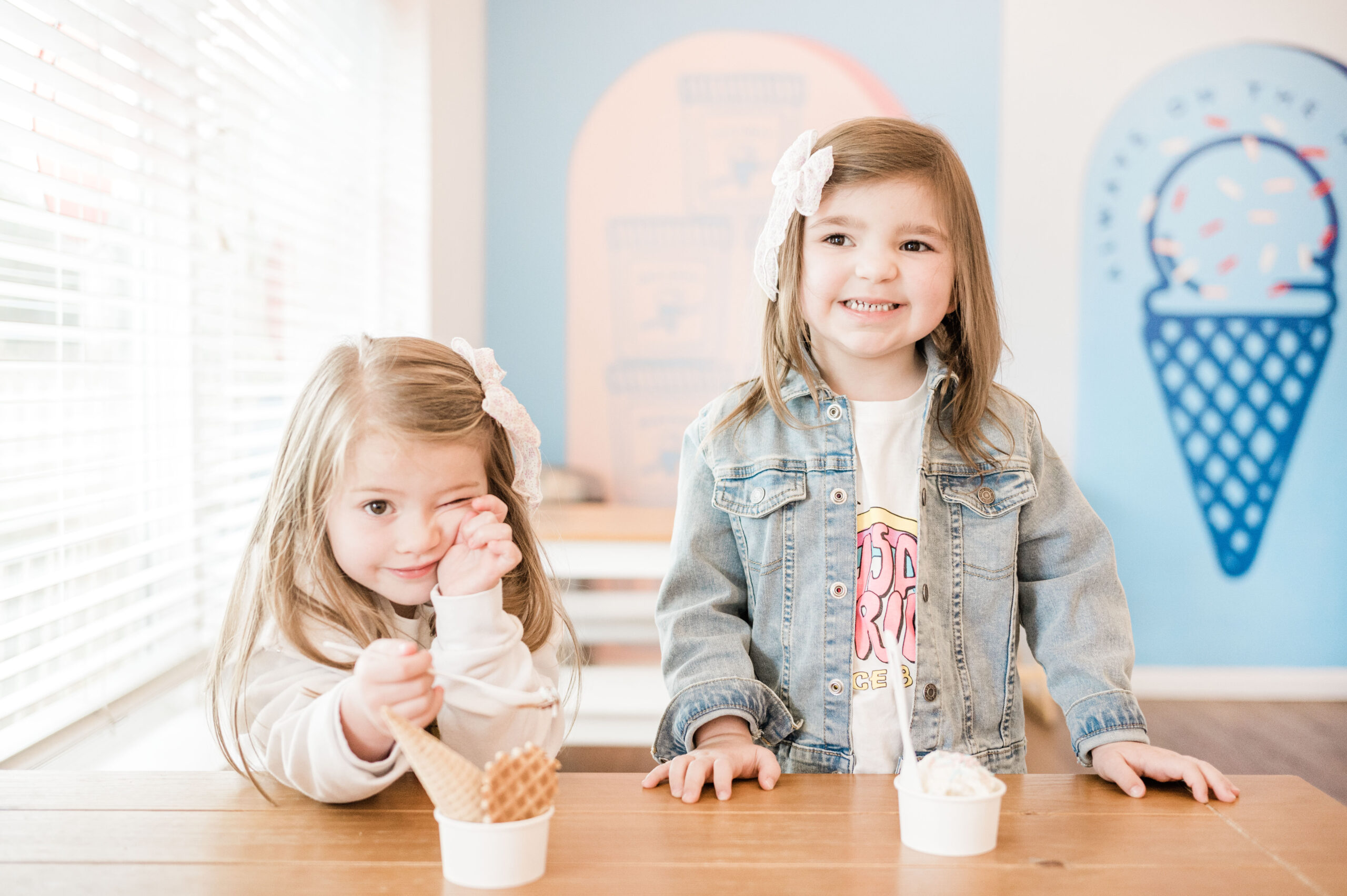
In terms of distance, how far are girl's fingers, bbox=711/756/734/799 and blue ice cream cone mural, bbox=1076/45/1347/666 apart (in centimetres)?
278

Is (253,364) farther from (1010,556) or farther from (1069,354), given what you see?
(1069,354)

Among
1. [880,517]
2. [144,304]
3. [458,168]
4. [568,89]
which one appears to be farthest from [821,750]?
[568,89]

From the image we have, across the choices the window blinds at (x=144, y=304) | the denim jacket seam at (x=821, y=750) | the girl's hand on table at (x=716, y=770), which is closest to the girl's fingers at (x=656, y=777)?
the girl's hand on table at (x=716, y=770)

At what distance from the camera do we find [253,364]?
6.48ft

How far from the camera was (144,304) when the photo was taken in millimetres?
1538

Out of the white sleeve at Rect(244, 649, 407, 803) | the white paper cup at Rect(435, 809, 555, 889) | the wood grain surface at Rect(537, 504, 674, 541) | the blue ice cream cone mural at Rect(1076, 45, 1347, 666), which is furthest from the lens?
the blue ice cream cone mural at Rect(1076, 45, 1347, 666)

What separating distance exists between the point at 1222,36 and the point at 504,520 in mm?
3203

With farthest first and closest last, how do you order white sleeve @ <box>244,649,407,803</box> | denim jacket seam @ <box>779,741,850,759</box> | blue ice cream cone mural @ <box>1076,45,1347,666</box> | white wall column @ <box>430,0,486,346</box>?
blue ice cream cone mural @ <box>1076,45,1347,666</box> → white wall column @ <box>430,0,486,346</box> → denim jacket seam @ <box>779,741,850,759</box> → white sleeve @ <box>244,649,407,803</box>

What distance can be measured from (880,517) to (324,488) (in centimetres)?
63

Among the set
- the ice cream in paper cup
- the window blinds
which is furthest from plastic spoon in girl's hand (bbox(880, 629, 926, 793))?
the window blinds

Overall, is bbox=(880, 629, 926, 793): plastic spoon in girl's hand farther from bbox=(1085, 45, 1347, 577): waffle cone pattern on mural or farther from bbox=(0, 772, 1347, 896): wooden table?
bbox=(1085, 45, 1347, 577): waffle cone pattern on mural

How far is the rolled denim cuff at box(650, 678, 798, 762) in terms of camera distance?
3.58ft

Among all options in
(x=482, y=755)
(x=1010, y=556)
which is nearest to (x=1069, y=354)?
(x=1010, y=556)

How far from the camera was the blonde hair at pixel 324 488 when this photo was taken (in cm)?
96
